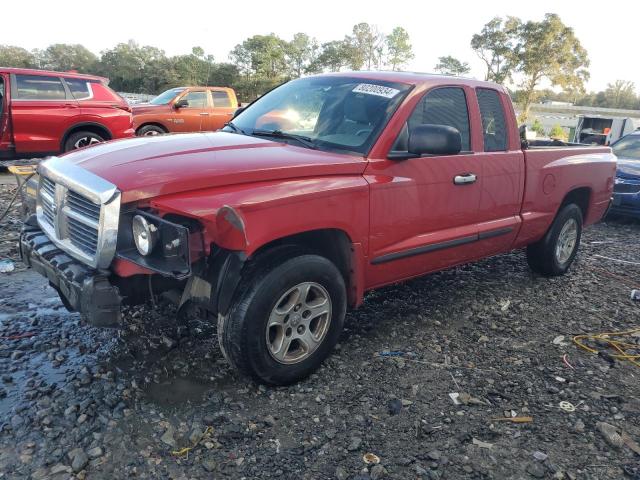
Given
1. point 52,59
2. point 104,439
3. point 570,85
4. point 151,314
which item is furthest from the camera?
point 52,59

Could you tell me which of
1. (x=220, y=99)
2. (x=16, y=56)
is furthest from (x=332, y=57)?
(x=220, y=99)

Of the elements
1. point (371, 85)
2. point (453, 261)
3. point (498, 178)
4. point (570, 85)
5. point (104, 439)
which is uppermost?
point (570, 85)

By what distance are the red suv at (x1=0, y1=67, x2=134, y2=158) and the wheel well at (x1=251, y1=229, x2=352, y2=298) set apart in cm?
784

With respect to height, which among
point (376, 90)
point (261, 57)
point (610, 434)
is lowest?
point (610, 434)

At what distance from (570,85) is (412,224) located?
45075mm

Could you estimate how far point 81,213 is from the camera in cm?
275

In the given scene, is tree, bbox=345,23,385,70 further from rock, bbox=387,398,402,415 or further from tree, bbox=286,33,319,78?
rock, bbox=387,398,402,415

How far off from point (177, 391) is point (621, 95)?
83019 mm

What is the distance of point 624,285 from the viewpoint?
5.36 m

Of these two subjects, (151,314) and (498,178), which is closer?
(151,314)

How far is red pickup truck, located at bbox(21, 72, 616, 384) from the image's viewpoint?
258 cm

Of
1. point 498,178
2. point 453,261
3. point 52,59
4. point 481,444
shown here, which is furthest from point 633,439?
point 52,59

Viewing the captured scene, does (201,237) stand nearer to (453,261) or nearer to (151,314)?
(151,314)

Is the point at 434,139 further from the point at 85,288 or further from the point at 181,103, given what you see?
the point at 181,103
